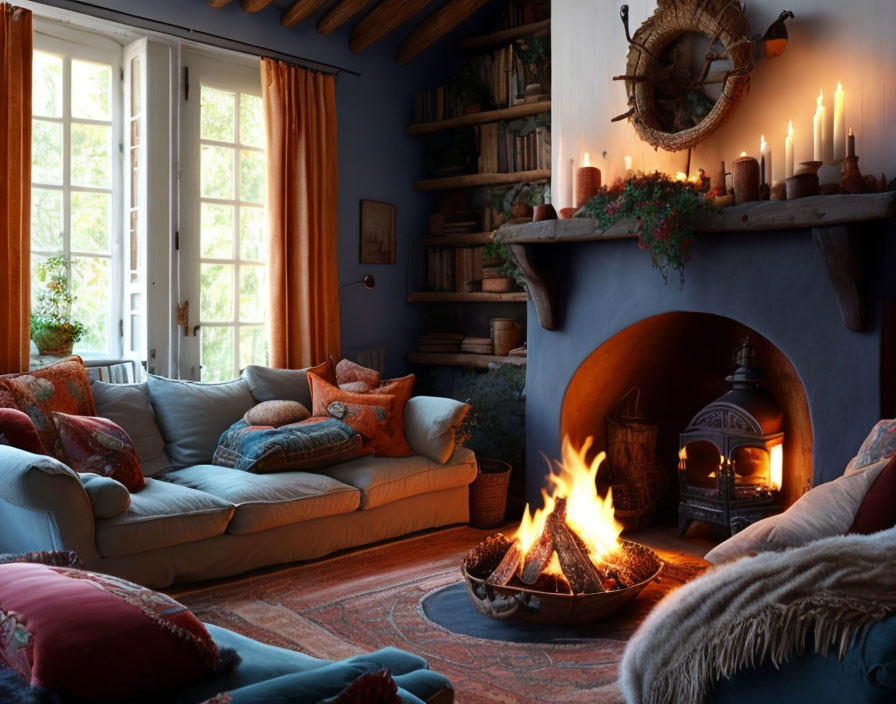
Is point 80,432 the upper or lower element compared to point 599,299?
lower

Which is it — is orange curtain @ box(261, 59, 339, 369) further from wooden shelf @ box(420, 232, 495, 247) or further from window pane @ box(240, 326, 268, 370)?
wooden shelf @ box(420, 232, 495, 247)

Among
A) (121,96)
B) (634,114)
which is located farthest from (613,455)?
(121,96)

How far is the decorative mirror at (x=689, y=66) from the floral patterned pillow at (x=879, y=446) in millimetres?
1737

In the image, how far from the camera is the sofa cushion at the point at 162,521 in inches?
125

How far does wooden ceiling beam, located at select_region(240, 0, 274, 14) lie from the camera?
479 centimetres

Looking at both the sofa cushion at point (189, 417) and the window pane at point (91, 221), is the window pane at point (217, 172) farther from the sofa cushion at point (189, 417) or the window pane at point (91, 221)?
the sofa cushion at point (189, 417)

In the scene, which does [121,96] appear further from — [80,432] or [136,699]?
[136,699]

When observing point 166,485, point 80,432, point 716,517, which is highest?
point 80,432

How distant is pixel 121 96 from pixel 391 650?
407 cm

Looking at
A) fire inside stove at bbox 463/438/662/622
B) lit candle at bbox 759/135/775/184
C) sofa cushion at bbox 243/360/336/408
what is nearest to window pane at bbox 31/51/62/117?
sofa cushion at bbox 243/360/336/408

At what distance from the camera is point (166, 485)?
11.9 feet

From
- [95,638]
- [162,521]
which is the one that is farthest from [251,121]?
[95,638]

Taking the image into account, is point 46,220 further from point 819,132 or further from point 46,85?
point 819,132

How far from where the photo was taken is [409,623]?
314 centimetres
